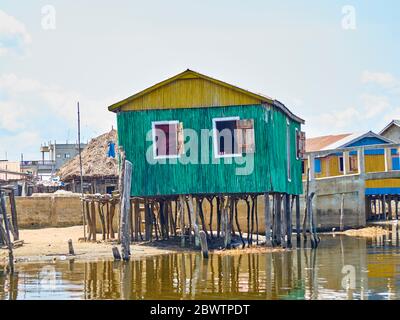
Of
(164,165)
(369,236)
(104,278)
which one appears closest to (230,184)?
(164,165)

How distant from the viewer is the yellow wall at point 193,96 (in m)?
30.5

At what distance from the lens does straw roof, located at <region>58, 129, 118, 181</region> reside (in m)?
48.0

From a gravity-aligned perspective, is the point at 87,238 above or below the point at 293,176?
below

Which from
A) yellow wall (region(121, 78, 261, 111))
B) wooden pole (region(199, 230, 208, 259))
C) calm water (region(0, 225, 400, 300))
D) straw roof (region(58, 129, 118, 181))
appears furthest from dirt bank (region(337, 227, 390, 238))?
wooden pole (region(199, 230, 208, 259))

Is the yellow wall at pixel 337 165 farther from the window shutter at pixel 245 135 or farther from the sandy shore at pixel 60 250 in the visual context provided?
the window shutter at pixel 245 135

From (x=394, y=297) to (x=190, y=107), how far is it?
45.5 feet

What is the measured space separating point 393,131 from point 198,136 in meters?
31.0

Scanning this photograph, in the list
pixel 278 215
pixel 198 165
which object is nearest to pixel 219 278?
pixel 198 165

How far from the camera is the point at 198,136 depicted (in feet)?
100

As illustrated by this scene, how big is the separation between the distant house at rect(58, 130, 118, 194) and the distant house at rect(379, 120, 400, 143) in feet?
64.2

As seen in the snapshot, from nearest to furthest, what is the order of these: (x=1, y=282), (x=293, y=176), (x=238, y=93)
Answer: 1. (x=1, y=282)
2. (x=238, y=93)
3. (x=293, y=176)

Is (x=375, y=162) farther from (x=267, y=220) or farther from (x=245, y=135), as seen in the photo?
(x=245, y=135)

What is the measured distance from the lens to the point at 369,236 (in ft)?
134
